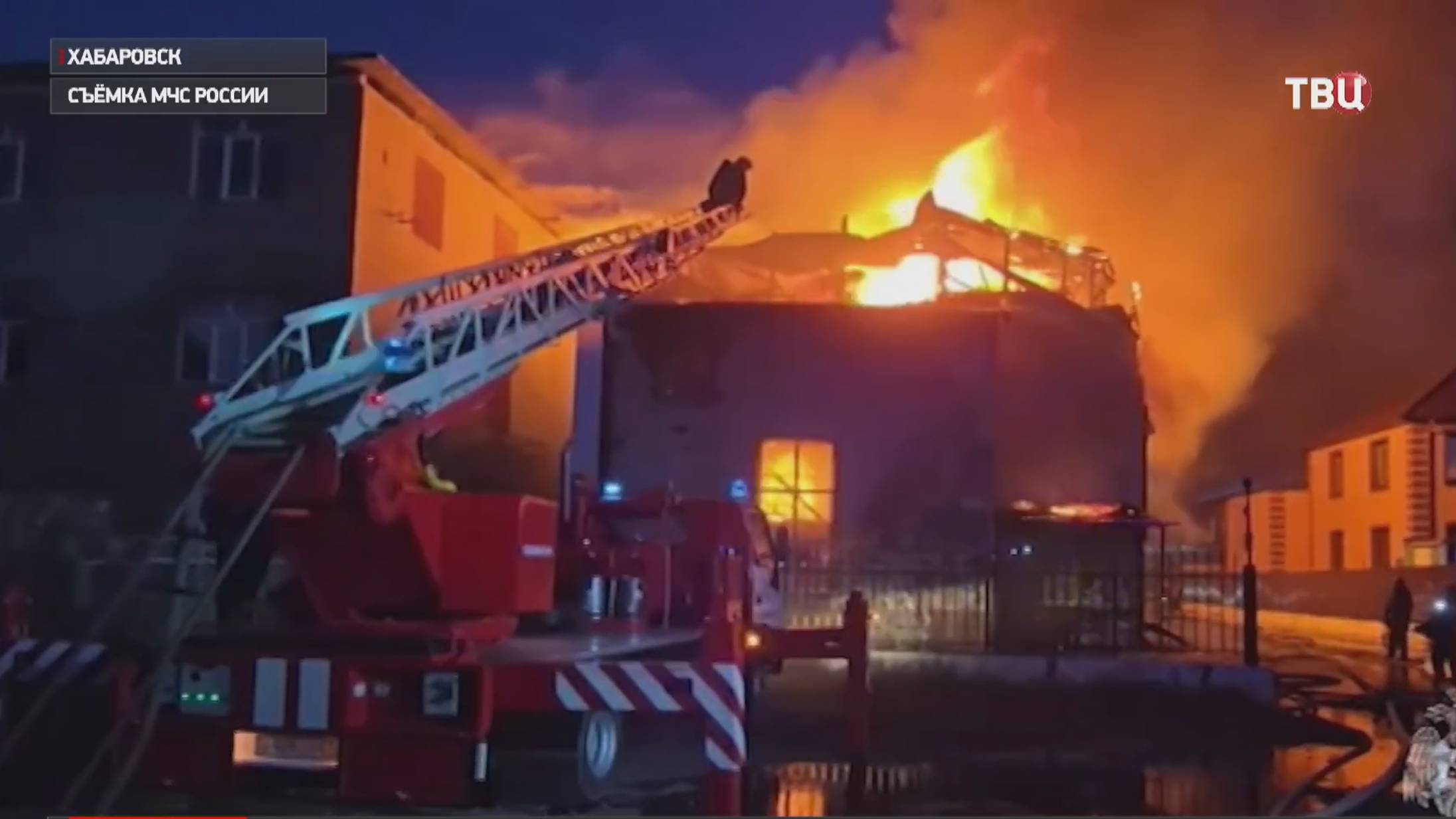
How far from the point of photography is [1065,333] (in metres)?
7.67

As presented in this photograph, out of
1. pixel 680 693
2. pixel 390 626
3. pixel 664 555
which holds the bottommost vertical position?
pixel 680 693

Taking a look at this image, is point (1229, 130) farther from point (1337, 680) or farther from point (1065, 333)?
point (1337, 680)

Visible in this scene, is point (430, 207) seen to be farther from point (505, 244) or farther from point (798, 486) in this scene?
point (798, 486)

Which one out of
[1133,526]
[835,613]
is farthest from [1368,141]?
[835,613]

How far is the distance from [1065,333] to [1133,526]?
42.2 inches

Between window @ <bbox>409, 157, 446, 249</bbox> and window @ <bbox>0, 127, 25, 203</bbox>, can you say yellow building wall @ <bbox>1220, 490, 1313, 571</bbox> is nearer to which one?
window @ <bbox>409, 157, 446, 249</bbox>

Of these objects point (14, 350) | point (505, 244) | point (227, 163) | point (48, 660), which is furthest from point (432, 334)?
point (48, 660)

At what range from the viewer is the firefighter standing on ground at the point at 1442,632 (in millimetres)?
6379

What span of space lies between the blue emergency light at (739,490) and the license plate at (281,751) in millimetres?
2450

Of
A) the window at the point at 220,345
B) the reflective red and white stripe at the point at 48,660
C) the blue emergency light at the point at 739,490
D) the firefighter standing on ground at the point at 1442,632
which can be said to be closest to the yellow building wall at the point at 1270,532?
the firefighter standing on ground at the point at 1442,632

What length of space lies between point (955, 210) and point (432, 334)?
7.44 ft

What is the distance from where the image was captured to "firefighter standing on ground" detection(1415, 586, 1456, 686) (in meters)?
6.38

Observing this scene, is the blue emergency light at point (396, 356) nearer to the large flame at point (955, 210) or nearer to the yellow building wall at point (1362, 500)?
the large flame at point (955, 210)

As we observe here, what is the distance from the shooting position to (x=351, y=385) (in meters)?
5.68
